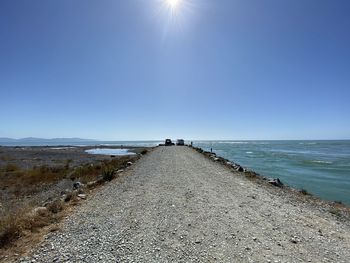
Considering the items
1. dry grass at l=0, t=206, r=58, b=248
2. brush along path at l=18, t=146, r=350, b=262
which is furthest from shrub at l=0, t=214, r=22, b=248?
brush along path at l=18, t=146, r=350, b=262

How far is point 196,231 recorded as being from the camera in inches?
271

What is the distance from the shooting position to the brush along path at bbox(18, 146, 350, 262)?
5586 mm

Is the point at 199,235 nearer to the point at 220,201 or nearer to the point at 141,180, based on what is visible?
the point at 220,201

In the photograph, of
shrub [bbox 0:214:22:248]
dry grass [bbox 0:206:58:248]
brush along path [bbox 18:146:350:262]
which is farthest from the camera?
dry grass [bbox 0:206:58:248]

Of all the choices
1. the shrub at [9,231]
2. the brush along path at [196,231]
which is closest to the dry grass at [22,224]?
the shrub at [9,231]

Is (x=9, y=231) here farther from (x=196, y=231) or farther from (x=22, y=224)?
(x=196, y=231)

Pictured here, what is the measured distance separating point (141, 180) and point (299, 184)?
12.7m

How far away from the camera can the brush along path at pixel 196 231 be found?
559 cm

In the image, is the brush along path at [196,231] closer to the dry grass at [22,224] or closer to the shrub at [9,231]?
the dry grass at [22,224]

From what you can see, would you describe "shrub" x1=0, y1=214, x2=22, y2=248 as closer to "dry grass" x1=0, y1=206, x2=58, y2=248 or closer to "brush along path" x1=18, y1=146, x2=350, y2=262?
"dry grass" x1=0, y1=206, x2=58, y2=248

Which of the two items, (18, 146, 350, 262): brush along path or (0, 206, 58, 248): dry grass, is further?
(0, 206, 58, 248): dry grass

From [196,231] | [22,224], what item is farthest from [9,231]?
[196,231]

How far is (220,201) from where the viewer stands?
33.1 feet

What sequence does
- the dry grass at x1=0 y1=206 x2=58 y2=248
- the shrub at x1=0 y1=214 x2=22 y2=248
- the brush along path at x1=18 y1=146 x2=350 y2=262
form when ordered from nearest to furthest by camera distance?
the brush along path at x1=18 y1=146 x2=350 y2=262, the shrub at x1=0 y1=214 x2=22 y2=248, the dry grass at x1=0 y1=206 x2=58 y2=248
